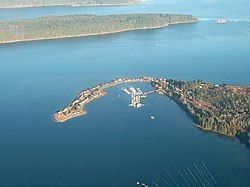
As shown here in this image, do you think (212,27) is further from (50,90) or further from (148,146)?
(148,146)

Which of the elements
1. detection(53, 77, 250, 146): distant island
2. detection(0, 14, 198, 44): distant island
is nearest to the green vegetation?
detection(53, 77, 250, 146): distant island

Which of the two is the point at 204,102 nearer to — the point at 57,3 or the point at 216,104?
the point at 216,104

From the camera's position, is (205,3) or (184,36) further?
(205,3)

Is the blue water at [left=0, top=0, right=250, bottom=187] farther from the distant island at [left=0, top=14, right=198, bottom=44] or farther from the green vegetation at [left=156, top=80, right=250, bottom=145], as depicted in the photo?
the distant island at [left=0, top=14, right=198, bottom=44]

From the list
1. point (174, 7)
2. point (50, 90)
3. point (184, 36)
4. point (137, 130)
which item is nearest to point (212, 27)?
point (184, 36)

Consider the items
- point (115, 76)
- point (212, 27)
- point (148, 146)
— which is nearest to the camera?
point (148, 146)

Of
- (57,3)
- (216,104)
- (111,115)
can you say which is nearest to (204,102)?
(216,104)

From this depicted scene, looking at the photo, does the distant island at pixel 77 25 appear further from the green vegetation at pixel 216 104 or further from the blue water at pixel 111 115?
the green vegetation at pixel 216 104
